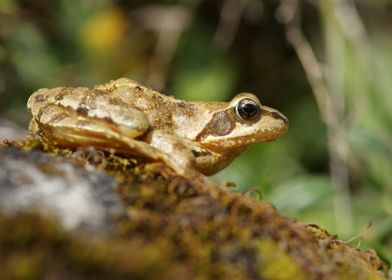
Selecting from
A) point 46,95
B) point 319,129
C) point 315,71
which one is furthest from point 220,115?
point 319,129

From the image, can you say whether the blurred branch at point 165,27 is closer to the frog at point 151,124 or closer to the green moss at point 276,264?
the frog at point 151,124

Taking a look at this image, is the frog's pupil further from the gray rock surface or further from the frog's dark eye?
the gray rock surface

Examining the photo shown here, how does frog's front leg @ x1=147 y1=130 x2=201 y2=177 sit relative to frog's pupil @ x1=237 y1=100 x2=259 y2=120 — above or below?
below

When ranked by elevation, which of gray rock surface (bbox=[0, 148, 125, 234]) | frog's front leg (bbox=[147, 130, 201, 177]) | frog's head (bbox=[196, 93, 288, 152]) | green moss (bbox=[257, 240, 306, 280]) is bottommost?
green moss (bbox=[257, 240, 306, 280])

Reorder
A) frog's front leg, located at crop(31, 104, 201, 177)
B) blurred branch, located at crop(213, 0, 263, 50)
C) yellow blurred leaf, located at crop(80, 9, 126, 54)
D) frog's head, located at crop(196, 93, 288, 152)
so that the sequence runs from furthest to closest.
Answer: blurred branch, located at crop(213, 0, 263, 50) → yellow blurred leaf, located at crop(80, 9, 126, 54) → frog's head, located at crop(196, 93, 288, 152) → frog's front leg, located at crop(31, 104, 201, 177)

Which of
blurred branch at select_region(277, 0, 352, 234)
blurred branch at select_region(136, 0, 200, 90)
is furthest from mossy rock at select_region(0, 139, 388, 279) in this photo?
blurred branch at select_region(136, 0, 200, 90)

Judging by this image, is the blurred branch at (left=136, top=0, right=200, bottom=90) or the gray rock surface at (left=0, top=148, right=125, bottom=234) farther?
the blurred branch at (left=136, top=0, right=200, bottom=90)

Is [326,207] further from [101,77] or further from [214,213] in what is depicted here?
[214,213]
